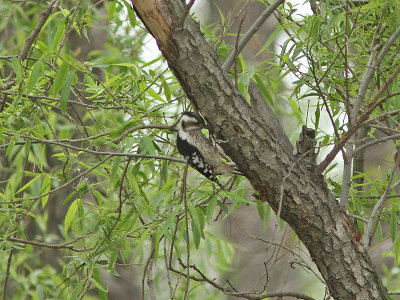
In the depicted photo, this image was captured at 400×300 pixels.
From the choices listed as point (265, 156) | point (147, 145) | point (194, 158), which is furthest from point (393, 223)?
point (147, 145)

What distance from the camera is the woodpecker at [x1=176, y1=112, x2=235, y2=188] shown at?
8.12 feet

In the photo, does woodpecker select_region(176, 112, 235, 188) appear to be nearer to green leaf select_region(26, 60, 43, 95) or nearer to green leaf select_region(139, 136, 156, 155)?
green leaf select_region(139, 136, 156, 155)

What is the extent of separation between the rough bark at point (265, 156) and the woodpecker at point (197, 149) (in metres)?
0.26

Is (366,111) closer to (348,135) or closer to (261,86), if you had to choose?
(348,135)

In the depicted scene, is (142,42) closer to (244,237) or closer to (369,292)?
(244,237)

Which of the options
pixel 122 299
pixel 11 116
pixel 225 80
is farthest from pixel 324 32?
pixel 122 299

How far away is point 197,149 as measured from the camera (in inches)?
98.3

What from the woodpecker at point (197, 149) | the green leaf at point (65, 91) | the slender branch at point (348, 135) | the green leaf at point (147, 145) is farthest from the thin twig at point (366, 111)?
the green leaf at point (65, 91)

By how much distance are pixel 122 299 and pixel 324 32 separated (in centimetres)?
336

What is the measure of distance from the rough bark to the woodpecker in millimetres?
260

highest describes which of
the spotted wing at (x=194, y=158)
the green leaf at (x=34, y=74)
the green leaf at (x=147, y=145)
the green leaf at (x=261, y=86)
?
the green leaf at (x=34, y=74)

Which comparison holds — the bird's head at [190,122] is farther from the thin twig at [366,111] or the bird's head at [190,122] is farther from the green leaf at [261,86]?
the thin twig at [366,111]

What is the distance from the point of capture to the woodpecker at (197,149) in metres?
2.47

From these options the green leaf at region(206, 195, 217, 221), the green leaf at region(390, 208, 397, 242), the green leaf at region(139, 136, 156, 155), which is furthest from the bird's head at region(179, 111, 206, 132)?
the green leaf at region(390, 208, 397, 242)
